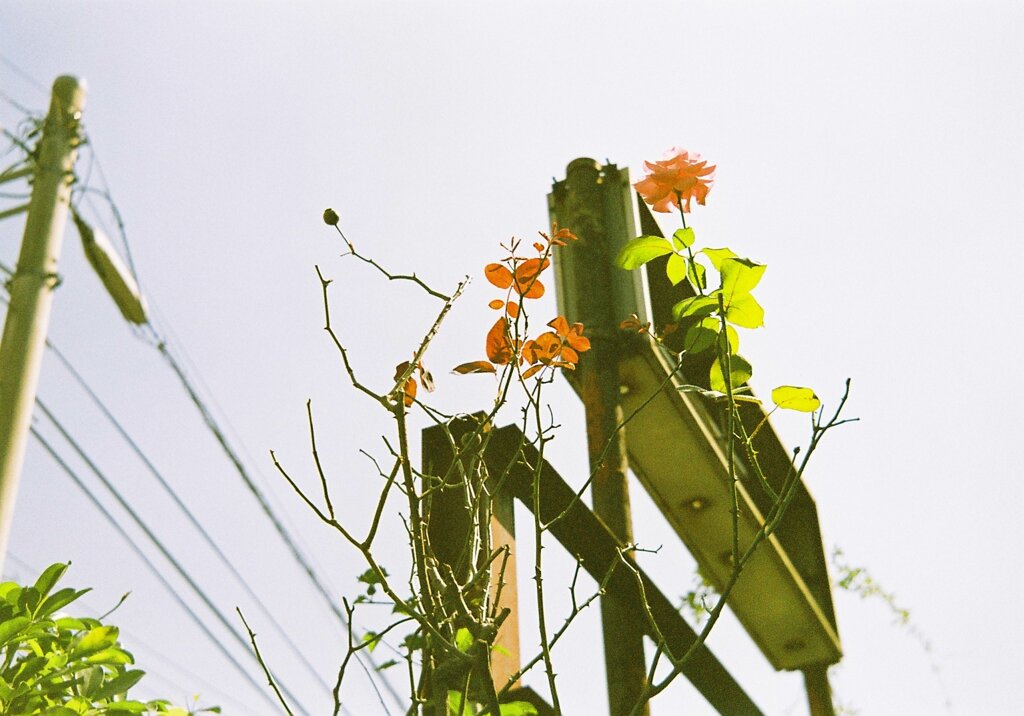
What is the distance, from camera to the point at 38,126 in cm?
485

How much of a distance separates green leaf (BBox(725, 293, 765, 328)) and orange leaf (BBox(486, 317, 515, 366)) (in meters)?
0.28

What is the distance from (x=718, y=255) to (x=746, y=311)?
0.08m

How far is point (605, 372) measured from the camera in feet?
7.50

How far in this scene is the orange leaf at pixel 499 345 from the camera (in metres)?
1.16

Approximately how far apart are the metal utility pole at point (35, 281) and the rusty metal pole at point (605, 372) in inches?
89.7

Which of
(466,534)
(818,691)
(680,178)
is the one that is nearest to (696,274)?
(680,178)

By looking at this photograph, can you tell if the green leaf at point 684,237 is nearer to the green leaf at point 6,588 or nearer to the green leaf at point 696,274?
the green leaf at point 696,274

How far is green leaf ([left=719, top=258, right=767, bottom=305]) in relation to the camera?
3.51ft

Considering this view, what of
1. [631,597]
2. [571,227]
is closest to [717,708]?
[631,597]

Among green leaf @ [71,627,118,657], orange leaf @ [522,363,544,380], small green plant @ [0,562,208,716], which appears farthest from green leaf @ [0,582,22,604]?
orange leaf @ [522,363,544,380]

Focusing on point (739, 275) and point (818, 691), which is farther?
point (818, 691)

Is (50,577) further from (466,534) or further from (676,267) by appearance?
(676,267)

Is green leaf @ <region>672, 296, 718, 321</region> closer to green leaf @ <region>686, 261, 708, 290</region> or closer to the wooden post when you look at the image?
green leaf @ <region>686, 261, 708, 290</region>

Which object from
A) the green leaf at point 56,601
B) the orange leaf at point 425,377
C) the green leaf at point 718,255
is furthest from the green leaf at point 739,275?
the green leaf at point 56,601
